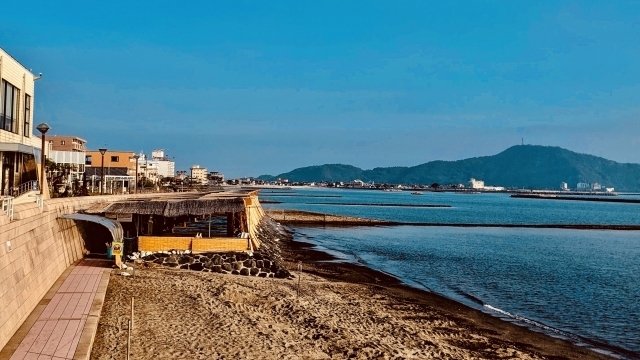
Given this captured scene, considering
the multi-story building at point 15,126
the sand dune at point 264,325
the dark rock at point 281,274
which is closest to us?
the sand dune at point 264,325

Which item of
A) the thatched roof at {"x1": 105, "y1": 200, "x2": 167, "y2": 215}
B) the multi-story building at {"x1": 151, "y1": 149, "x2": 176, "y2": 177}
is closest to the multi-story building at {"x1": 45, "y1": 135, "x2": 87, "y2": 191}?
the thatched roof at {"x1": 105, "y1": 200, "x2": 167, "y2": 215}

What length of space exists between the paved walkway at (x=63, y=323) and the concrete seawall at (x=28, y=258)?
254mm

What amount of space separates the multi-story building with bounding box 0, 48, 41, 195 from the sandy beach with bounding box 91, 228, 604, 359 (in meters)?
7.86

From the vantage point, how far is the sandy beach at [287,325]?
14.1 meters

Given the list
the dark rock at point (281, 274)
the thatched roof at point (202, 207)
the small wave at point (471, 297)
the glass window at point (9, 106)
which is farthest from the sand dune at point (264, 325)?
the glass window at point (9, 106)

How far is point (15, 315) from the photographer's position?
12352 mm

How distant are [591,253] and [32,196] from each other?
4770cm

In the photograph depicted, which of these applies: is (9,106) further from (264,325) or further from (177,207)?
(264,325)

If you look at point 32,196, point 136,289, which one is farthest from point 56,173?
point 136,289

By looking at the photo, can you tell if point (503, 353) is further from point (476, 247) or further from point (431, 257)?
point (476, 247)

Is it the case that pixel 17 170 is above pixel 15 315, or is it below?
above

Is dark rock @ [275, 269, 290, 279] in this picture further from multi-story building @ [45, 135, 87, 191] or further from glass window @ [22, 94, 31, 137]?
multi-story building @ [45, 135, 87, 191]

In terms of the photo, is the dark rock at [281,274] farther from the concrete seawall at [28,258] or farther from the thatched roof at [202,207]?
the concrete seawall at [28,258]

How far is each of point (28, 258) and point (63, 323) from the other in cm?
206
